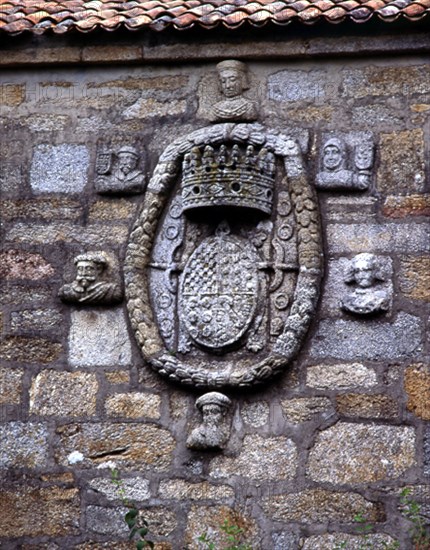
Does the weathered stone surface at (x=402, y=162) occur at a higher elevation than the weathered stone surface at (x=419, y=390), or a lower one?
higher

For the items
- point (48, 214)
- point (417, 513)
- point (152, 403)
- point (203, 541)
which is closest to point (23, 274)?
point (48, 214)

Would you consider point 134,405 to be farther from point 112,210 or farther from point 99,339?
point 112,210

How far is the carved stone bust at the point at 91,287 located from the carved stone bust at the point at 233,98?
1016 mm

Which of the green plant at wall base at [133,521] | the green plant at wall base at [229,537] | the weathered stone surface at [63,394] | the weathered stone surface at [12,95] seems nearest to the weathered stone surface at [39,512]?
the green plant at wall base at [133,521]

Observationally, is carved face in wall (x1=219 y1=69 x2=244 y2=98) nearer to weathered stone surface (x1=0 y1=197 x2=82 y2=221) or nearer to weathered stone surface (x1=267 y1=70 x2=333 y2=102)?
weathered stone surface (x1=267 y1=70 x2=333 y2=102)

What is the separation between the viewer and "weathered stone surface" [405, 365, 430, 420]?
32.2 feet

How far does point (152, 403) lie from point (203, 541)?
798 millimetres

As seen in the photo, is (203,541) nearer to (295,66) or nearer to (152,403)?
(152,403)

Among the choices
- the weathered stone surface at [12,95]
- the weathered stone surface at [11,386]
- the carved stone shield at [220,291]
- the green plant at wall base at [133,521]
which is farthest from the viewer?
the weathered stone surface at [12,95]

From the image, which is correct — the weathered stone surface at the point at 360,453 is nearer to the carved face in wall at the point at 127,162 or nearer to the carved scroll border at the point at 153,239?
the carved scroll border at the point at 153,239

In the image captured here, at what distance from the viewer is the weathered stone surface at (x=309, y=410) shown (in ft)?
32.5

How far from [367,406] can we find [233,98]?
6.02 feet

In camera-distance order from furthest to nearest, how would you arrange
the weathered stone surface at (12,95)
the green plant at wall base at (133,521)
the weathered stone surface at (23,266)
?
the weathered stone surface at (12,95)
the weathered stone surface at (23,266)
the green plant at wall base at (133,521)

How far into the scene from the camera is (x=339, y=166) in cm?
1012
